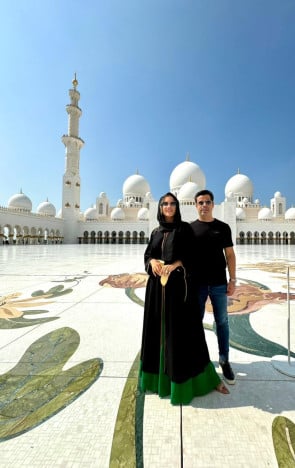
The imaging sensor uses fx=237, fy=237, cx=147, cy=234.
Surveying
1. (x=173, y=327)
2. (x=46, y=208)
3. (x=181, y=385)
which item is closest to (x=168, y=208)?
(x=173, y=327)

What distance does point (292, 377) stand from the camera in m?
1.48

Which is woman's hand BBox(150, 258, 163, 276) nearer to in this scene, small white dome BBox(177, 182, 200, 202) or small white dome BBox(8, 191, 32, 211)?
small white dome BBox(177, 182, 200, 202)

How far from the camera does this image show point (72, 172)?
30.5 metres

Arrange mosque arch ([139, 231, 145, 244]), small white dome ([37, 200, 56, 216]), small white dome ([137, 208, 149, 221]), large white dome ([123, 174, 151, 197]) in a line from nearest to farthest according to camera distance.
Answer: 1. mosque arch ([139, 231, 145, 244])
2. small white dome ([137, 208, 149, 221])
3. small white dome ([37, 200, 56, 216])
4. large white dome ([123, 174, 151, 197])

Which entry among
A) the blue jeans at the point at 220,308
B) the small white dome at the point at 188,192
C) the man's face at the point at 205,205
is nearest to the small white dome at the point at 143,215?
the small white dome at the point at 188,192

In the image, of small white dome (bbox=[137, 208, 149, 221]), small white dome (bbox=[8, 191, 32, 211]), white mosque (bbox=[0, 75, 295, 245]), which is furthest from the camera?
small white dome (bbox=[137, 208, 149, 221])

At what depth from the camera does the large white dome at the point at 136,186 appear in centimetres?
3909

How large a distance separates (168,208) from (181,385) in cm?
95

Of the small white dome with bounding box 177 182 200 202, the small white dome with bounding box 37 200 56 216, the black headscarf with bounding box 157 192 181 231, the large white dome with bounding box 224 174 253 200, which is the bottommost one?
the black headscarf with bounding box 157 192 181 231

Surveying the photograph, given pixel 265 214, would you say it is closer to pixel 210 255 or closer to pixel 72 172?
pixel 72 172

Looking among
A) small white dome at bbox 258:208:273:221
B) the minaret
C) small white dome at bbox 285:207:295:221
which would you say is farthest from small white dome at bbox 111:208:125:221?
small white dome at bbox 285:207:295:221

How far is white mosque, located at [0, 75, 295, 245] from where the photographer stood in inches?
1107

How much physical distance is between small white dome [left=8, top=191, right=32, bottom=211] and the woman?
34.0 metres

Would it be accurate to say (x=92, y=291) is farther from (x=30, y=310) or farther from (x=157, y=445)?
(x=157, y=445)
